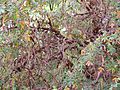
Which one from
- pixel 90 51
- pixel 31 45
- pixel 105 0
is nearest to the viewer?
pixel 90 51

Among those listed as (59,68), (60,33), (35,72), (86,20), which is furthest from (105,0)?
(35,72)

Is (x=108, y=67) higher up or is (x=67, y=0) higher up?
(x=67, y=0)

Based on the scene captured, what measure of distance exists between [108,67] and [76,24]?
39cm

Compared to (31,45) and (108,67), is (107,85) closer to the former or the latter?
(108,67)

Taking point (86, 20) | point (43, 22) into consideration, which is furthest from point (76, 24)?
point (43, 22)

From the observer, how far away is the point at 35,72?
1.90 m

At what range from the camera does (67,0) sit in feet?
5.90

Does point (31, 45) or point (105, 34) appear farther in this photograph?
point (31, 45)

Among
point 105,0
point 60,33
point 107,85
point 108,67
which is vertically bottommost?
point 107,85

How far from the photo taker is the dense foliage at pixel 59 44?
1582 mm

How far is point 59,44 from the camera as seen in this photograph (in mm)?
1873

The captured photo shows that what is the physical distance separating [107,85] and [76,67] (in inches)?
7.4

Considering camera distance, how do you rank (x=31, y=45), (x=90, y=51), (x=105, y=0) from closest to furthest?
(x=90, y=51) < (x=105, y=0) < (x=31, y=45)

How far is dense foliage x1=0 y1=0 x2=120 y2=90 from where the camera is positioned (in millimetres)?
1582
